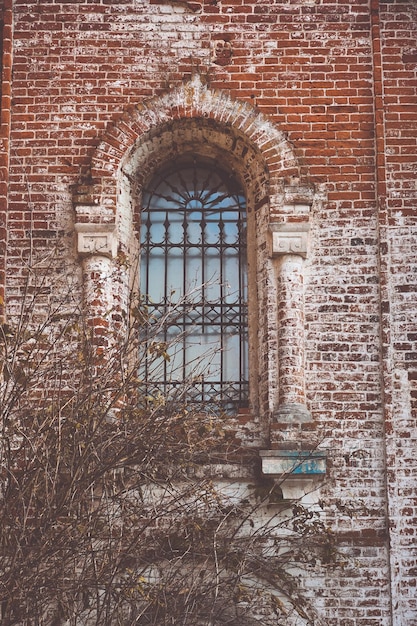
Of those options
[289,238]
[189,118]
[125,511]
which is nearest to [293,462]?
[125,511]

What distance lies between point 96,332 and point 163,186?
162cm

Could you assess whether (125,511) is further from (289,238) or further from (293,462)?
(289,238)

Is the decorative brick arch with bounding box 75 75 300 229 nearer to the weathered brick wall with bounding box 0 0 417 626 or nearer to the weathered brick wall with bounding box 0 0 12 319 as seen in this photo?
the weathered brick wall with bounding box 0 0 417 626

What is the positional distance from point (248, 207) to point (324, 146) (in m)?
0.81

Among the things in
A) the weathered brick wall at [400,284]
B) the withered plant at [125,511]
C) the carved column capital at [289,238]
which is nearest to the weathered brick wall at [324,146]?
the weathered brick wall at [400,284]

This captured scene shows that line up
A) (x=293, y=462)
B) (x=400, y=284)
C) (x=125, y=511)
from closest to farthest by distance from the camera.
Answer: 1. (x=125, y=511)
2. (x=293, y=462)
3. (x=400, y=284)

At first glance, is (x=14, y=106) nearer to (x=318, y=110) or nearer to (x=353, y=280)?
(x=318, y=110)

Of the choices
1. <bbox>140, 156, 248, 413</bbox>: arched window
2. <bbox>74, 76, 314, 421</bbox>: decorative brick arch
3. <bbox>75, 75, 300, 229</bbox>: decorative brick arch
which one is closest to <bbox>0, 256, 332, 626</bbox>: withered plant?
<bbox>140, 156, 248, 413</bbox>: arched window

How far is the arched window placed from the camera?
28.1 feet

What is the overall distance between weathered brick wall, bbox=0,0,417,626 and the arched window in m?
0.65

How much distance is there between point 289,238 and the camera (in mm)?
8531

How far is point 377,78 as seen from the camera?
8.92 m

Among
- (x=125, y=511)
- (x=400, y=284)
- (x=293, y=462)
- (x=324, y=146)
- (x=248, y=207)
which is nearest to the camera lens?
(x=125, y=511)

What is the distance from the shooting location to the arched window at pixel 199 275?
8562 mm
